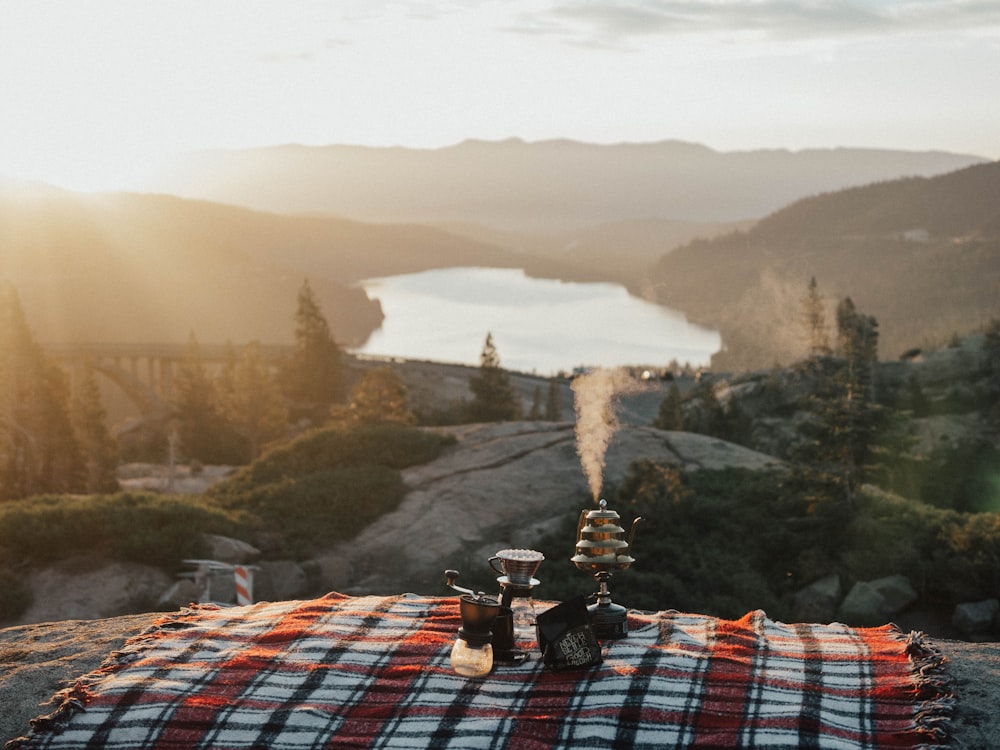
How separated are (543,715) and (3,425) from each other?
3878 centimetres

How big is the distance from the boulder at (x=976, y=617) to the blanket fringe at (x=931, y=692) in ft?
34.9

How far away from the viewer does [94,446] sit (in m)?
43.5

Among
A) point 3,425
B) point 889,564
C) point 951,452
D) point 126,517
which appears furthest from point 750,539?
point 3,425

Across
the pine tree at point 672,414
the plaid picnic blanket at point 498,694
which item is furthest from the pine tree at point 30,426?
the plaid picnic blanket at point 498,694

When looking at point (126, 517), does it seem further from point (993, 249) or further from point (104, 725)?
point (993, 249)

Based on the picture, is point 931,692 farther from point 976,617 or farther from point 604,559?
point 976,617

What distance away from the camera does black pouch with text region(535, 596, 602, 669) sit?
640cm

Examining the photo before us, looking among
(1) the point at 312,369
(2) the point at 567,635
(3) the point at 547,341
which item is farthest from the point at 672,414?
(3) the point at 547,341

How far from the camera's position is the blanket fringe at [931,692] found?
568cm

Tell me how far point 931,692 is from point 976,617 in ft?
38.4

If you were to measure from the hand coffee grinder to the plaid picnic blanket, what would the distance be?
0.16 meters

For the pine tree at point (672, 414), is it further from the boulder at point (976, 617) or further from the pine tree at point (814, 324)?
the boulder at point (976, 617)

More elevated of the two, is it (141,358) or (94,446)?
(94,446)

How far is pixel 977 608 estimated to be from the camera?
1661 centimetres
